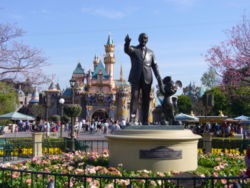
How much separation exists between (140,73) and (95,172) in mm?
3295

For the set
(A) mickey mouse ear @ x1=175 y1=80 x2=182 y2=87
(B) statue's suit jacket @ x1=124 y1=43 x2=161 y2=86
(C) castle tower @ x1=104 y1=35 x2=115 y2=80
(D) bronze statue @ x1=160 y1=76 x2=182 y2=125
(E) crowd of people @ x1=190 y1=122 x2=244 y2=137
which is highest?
(C) castle tower @ x1=104 y1=35 x2=115 y2=80

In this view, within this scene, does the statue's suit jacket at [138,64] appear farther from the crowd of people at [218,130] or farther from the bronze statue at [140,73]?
the crowd of people at [218,130]

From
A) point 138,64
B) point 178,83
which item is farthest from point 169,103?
point 138,64

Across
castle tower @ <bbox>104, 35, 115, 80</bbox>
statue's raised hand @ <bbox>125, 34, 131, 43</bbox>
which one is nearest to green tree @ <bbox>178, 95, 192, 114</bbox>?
castle tower @ <bbox>104, 35, 115, 80</bbox>

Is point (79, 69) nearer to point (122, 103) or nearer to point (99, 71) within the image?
point (99, 71)

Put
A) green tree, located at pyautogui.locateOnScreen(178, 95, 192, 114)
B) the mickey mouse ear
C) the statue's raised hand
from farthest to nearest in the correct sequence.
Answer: green tree, located at pyautogui.locateOnScreen(178, 95, 192, 114) → the mickey mouse ear → the statue's raised hand

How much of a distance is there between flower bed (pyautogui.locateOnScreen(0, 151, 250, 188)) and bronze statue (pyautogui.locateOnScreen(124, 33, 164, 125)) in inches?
77.8

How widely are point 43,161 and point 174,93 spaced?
4.44 metres

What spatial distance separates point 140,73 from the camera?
32.1ft

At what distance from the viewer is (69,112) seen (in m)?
19.4

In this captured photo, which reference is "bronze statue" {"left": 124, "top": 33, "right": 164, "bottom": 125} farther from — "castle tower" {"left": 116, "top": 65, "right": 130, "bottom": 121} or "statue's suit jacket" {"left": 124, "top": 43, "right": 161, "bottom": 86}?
"castle tower" {"left": 116, "top": 65, "right": 130, "bottom": 121}

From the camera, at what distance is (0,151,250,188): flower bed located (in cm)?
672

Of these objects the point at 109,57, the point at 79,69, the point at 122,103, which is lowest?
the point at 122,103

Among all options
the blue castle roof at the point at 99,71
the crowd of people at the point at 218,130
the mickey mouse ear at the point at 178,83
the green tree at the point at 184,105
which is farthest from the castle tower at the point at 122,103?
the mickey mouse ear at the point at 178,83
